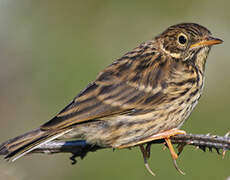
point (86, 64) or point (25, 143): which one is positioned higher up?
point (86, 64)

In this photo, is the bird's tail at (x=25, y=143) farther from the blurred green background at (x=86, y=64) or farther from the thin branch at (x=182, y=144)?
the blurred green background at (x=86, y=64)

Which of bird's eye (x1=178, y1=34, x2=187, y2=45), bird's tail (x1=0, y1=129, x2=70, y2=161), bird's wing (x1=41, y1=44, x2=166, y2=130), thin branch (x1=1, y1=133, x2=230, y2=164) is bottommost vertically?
thin branch (x1=1, y1=133, x2=230, y2=164)

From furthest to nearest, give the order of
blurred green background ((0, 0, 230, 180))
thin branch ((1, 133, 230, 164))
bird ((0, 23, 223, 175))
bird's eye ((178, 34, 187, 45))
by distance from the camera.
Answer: blurred green background ((0, 0, 230, 180))
bird's eye ((178, 34, 187, 45))
bird ((0, 23, 223, 175))
thin branch ((1, 133, 230, 164))

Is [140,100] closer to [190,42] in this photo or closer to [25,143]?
[190,42]

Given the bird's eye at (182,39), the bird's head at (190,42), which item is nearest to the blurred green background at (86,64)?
the bird's head at (190,42)

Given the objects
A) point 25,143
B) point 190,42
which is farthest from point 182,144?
point 190,42

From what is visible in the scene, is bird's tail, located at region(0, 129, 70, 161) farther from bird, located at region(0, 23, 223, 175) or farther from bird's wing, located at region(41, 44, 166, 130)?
bird's wing, located at region(41, 44, 166, 130)

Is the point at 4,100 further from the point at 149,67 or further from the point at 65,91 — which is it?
the point at 149,67

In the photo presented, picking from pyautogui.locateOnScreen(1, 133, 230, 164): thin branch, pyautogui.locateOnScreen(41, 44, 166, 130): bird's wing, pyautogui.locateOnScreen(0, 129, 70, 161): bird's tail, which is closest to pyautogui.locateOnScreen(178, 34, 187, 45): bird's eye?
pyautogui.locateOnScreen(41, 44, 166, 130): bird's wing

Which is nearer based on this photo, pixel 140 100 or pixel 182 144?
pixel 182 144
